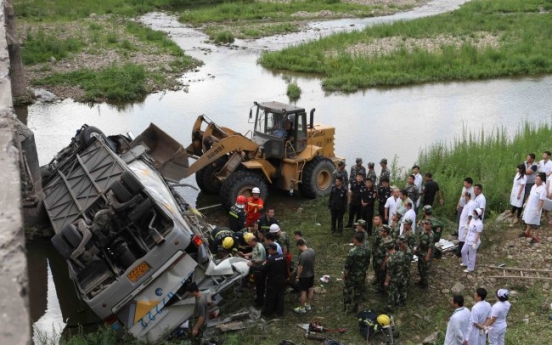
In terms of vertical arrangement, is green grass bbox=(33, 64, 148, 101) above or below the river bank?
below

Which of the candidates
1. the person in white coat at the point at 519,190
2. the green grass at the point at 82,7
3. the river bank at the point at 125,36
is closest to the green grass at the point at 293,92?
the river bank at the point at 125,36

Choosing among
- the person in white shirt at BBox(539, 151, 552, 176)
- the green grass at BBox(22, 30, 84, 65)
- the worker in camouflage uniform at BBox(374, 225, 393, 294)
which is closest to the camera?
the worker in camouflage uniform at BBox(374, 225, 393, 294)

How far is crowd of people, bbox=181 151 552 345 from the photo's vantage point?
8383 millimetres

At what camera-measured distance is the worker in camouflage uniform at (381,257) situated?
10156mm

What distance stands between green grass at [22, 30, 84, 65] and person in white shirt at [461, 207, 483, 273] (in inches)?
922

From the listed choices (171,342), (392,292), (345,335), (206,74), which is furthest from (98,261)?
(206,74)

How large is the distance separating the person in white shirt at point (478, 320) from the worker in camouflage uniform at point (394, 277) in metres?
1.55

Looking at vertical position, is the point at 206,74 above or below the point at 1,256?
below

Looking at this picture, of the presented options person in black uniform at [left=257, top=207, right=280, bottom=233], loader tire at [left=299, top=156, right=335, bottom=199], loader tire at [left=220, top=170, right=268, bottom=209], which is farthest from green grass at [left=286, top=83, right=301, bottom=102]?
person in black uniform at [left=257, top=207, right=280, bottom=233]

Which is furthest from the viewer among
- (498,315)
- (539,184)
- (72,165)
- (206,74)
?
(206,74)

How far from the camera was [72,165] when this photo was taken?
12508 mm

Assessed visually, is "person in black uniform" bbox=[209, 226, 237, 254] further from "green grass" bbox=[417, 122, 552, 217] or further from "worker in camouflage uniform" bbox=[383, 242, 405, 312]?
"green grass" bbox=[417, 122, 552, 217]

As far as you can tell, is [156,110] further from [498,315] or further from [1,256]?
[1,256]

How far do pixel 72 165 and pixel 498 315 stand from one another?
834cm
